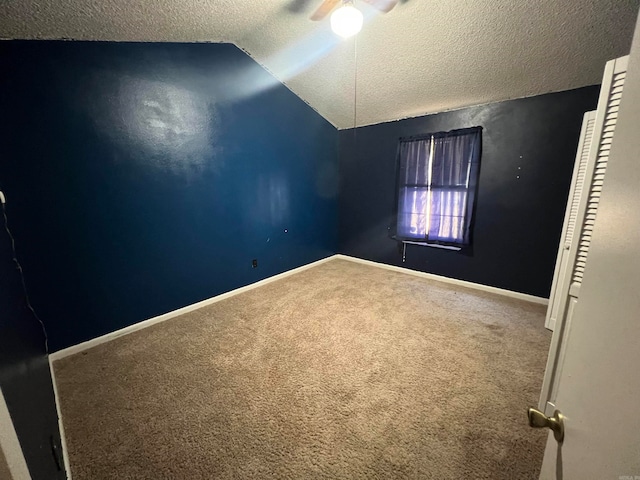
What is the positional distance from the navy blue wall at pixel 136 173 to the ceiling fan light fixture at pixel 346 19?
141cm

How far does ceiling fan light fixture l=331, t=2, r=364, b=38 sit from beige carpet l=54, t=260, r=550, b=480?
2216 millimetres

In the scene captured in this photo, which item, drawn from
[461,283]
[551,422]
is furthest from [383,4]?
[461,283]

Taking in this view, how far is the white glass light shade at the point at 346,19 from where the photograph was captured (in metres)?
1.55

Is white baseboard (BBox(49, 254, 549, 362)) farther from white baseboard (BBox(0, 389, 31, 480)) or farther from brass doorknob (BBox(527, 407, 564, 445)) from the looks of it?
brass doorknob (BBox(527, 407, 564, 445))

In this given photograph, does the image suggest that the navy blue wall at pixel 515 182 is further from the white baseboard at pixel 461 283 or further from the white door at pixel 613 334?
the white door at pixel 613 334

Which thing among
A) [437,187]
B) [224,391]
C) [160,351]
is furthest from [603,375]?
[437,187]

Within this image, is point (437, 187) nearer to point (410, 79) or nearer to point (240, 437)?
point (410, 79)

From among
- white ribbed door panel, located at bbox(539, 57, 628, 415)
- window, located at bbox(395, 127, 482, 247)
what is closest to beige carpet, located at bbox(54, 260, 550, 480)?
white ribbed door panel, located at bbox(539, 57, 628, 415)

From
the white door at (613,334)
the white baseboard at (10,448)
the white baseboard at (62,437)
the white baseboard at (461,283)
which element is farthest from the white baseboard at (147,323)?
the white door at (613,334)

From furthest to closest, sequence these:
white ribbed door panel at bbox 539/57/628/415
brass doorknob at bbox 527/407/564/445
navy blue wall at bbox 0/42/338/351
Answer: navy blue wall at bbox 0/42/338/351 → white ribbed door panel at bbox 539/57/628/415 → brass doorknob at bbox 527/407/564/445

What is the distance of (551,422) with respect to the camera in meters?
0.53

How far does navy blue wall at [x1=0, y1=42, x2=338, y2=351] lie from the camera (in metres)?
1.68

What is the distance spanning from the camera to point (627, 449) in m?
0.35

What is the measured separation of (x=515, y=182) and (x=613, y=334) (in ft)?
9.51
